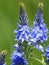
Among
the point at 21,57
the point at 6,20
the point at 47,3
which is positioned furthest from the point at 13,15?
the point at 21,57

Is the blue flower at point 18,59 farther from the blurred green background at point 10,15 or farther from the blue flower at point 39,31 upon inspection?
the blurred green background at point 10,15

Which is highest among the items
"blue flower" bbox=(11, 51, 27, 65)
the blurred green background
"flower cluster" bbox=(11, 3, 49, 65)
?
the blurred green background

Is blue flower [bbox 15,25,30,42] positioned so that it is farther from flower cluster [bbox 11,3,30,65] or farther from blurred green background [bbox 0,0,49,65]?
blurred green background [bbox 0,0,49,65]

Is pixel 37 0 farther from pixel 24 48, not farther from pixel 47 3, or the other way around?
pixel 24 48

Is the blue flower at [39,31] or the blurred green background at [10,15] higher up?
the blurred green background at [10,15]

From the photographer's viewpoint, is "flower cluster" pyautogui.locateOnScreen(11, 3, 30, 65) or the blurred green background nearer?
"flower cluster" pyautogui.locateOnScreen(11, 3, 30, 65)

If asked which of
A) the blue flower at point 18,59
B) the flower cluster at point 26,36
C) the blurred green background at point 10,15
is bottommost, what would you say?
the blue flower at point 18,59

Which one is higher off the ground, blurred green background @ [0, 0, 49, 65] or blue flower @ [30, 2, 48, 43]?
blurred green background @ [0, 0, 49, 65]

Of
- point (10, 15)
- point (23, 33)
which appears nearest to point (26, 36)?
point (23, 33)

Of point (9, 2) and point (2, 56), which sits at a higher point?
point (9, 2)

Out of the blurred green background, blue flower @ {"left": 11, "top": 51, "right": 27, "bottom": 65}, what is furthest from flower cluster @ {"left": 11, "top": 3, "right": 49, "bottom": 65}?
the blurred green background

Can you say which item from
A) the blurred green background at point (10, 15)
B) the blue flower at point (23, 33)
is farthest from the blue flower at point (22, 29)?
the blurred green background at point (10, 15)
